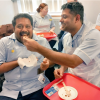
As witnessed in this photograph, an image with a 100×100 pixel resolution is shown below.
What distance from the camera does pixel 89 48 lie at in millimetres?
890

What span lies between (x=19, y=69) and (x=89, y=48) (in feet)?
2.44

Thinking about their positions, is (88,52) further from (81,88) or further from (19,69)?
(19,69)

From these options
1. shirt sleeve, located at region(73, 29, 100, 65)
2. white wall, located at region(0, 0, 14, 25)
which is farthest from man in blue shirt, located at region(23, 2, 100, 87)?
white wall, located at region(0, 0, 14, 25)

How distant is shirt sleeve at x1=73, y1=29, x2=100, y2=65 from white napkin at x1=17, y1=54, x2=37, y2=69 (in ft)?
1.52

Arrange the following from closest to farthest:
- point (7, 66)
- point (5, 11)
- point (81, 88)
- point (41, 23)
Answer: point (81, 88) → point (7, 66) → point (41, 23) → point (5, 11)

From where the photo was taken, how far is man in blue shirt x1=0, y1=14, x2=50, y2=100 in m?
1.11

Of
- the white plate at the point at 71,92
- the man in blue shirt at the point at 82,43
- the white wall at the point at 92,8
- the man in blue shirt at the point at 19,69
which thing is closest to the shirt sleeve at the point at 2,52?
the man in blue shirt at the point at 19,69

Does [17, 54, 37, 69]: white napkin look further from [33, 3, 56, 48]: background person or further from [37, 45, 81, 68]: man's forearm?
[33, 3, 56, 48]: background person

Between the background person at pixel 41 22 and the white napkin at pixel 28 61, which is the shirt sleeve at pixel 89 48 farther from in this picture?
the background person at pixel 41 22

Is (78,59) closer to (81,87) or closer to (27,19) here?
(81,87)

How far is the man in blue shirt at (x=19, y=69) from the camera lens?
111 centimetres

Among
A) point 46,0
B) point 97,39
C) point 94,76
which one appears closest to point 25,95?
point 94,76

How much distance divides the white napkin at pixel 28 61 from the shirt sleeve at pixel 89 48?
18.3 inches

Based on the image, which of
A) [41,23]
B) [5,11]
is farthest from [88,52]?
[5,11]
